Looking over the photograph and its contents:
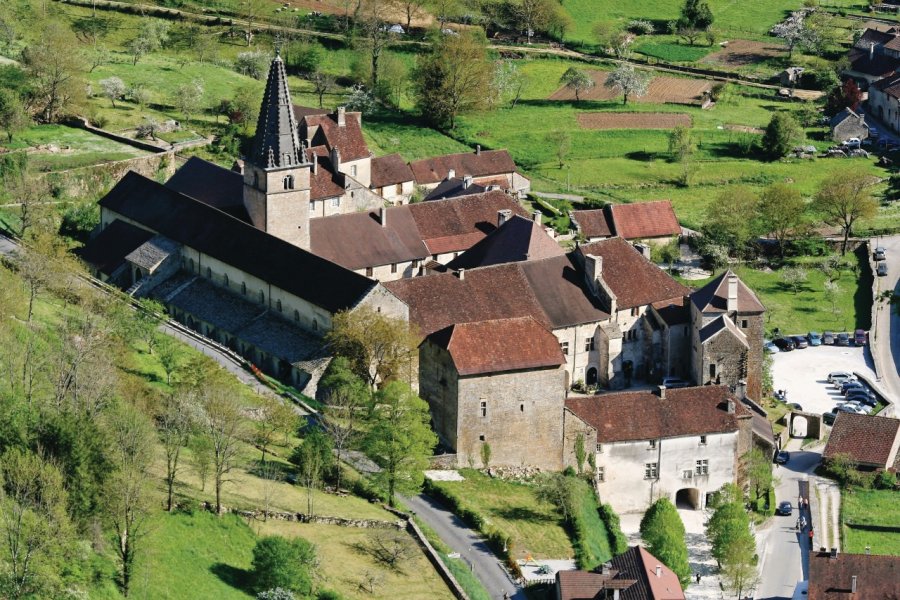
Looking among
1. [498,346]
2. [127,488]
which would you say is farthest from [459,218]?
[127,488]

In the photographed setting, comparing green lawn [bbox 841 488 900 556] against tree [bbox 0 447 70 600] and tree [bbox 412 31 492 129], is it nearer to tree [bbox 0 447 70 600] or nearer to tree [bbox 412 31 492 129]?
tree [bbox 0 447 70 600]

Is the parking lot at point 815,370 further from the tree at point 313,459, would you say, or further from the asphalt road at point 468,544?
the tree at point 313,459

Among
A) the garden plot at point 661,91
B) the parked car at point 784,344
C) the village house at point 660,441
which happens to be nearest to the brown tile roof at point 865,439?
the village house at point 660,441

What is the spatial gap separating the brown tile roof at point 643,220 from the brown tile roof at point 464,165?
13189mm

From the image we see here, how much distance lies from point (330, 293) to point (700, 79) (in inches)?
4107

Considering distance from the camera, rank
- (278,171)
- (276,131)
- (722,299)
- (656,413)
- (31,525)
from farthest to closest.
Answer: (278,171), (276,131), (722,299), (656,413), (31,525)

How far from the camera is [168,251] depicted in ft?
367

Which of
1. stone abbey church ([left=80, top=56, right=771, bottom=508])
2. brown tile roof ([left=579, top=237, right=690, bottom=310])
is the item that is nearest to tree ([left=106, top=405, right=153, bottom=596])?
stone abbey church ([left=80, top=56, right=771, bottom=508])

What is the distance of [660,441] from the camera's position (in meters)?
94.8

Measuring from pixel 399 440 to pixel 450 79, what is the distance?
8227 centimetres

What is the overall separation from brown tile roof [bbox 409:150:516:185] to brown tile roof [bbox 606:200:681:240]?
43.3ft

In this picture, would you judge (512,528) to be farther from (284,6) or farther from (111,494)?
(284,6)

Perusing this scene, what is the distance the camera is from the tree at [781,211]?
13650 centimetres

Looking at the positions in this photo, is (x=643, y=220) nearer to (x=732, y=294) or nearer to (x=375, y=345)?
(x=732, y=294)
